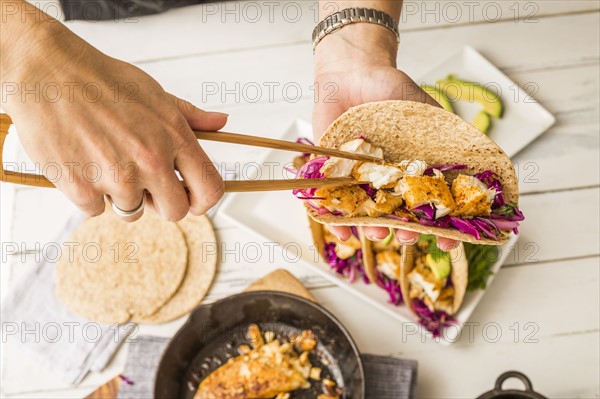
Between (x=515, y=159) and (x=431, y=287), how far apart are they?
82 cm

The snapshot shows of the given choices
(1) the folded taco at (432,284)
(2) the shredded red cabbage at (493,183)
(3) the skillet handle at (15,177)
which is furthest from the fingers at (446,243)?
(3) the skillet handle at (15,177)

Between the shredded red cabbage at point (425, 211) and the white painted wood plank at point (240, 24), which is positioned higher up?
the white painted wood plank at point (240, 24)

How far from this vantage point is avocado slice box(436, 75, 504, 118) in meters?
3.00

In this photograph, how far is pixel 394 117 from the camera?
2088mm

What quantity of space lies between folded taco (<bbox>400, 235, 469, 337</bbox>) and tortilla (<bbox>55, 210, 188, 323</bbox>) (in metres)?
1.06

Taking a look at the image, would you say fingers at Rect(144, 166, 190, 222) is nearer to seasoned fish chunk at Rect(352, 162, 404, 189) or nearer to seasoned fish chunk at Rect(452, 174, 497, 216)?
seasoned fish chunk at Rect(352, 162, 404, 189)

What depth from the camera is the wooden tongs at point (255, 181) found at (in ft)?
4.79

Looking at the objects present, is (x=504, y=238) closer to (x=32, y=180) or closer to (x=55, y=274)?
(x=32, y=180)

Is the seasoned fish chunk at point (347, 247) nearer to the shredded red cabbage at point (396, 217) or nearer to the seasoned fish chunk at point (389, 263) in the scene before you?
the seasoned fish chunk at point (389, 263)

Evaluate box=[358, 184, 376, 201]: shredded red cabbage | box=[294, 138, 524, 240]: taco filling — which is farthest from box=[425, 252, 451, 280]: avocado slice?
box=[358, 184, 376, 201]: shredded red cabbage

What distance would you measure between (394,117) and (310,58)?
1309mm

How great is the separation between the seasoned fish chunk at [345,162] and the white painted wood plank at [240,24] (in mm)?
1394

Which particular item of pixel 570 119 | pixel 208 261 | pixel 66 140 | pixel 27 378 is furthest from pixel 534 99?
pixel 27 378

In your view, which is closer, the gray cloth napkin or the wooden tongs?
the wooden tongs
